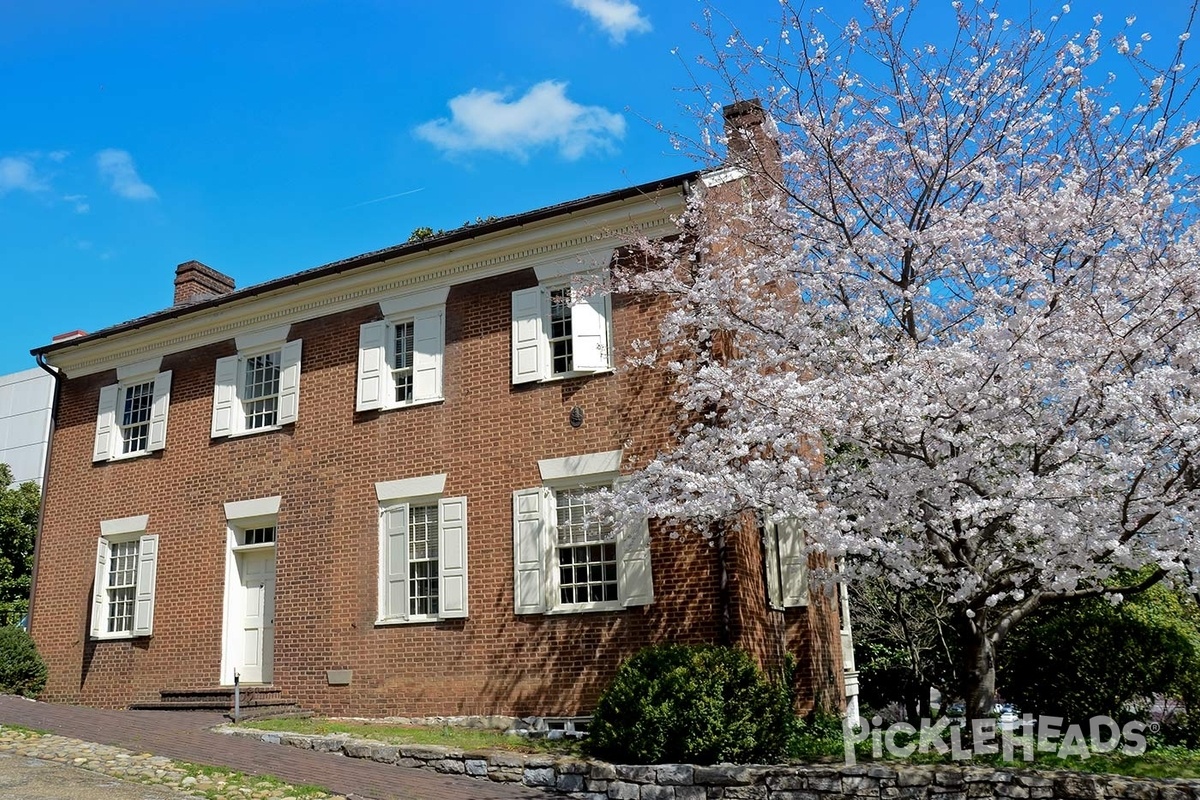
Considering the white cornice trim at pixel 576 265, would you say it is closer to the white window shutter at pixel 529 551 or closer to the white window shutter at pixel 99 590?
the white window shutter at pixel 529 551

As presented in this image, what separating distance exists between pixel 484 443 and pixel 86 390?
9.23 m

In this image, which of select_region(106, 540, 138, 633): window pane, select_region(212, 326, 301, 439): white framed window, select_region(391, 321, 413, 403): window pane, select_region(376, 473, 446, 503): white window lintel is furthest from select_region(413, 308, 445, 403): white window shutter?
select_region(106, 540, 138, 633): window pane

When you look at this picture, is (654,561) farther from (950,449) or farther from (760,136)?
(760,136)

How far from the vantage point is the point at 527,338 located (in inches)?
568

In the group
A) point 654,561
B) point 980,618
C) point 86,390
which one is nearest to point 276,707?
point 654,561

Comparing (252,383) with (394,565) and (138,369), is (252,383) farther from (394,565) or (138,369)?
(394,565)

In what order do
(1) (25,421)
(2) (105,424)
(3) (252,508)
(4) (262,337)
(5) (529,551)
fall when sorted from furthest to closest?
(1) (25,421) → (2) (105,424) → (4) (262,337) → (3) (252,508) → (5) (529,551)

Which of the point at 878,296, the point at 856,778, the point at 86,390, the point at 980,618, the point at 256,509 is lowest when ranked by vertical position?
the point at 856,778

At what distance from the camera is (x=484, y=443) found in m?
14.4

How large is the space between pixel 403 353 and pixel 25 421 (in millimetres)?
32173

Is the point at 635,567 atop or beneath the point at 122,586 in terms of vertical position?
beneath

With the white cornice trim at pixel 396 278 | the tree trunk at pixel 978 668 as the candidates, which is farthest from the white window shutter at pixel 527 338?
the tree trunk at pixel 978 668

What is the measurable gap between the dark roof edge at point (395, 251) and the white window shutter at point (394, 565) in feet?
12.9

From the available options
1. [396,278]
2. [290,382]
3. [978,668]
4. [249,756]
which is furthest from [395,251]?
[978,668]
